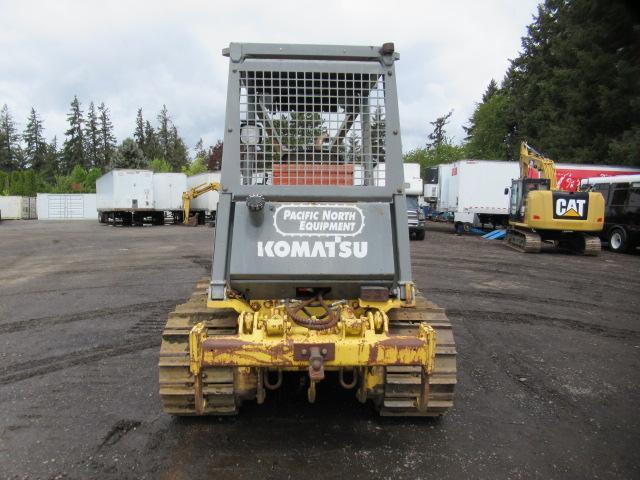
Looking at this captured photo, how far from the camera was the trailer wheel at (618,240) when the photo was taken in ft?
58.6

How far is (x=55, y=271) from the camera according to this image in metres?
12.7

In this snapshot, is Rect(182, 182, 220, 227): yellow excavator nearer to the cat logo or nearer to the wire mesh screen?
the cat logo

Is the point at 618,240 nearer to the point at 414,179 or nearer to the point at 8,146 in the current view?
the point at 414,179

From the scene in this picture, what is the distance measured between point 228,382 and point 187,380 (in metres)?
0.30

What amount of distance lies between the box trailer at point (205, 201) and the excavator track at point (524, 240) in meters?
19.0

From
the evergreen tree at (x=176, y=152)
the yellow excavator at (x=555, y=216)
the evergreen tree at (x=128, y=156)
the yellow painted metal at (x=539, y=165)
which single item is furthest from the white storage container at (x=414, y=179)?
the evergreen tree at (x=176, y=152)

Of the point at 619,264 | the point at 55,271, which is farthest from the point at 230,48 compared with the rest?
the point at 619,264

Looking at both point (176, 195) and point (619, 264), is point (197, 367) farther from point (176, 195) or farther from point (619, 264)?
point (176, 195)

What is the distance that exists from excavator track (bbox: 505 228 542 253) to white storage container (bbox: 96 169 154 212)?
22649 millimetres

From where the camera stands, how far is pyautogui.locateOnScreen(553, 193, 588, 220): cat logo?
16.3 meters

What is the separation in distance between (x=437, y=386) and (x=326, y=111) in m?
2.31

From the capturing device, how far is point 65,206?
50656 mm

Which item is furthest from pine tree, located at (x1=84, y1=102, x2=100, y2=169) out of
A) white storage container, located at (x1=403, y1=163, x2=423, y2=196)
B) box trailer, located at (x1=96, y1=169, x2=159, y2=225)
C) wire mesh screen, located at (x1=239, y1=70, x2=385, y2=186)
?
wire mesh screen, located at (x1=239, y1=70, x2=385, y2=186)

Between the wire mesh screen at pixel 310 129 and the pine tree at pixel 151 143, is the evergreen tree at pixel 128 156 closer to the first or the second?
the pine tree at pixel 151 143
